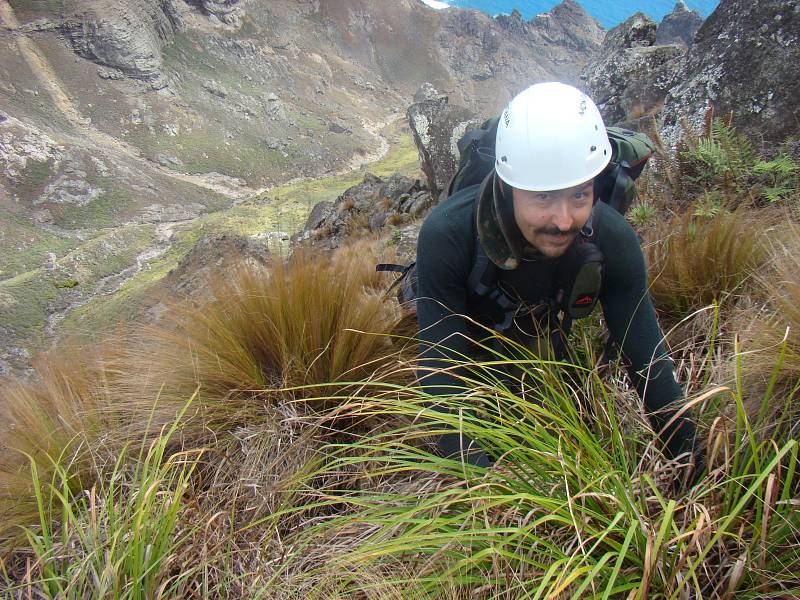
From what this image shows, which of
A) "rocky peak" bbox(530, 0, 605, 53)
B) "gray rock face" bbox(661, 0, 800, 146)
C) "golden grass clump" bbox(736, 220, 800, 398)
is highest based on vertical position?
"rocky peak" bbox(530, 0, 605, 53)

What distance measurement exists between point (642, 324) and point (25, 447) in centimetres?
265

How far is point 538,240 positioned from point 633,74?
28.7ft

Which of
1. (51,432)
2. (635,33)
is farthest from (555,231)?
(635,33)

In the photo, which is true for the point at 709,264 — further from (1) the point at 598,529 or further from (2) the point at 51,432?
(2) the point at 51,432

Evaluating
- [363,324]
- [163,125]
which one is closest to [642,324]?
[363,324]

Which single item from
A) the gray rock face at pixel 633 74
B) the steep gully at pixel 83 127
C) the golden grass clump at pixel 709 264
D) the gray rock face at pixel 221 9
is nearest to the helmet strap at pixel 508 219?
the golden grass clump at pixel 709 264

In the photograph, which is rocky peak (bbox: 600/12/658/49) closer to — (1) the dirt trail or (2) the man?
(2) the man

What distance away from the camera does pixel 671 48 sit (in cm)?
914

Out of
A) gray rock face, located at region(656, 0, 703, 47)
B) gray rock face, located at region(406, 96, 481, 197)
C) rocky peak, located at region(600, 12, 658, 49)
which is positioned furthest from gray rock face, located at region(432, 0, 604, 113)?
rocky peak, located at region(600, 12, 658, 49)

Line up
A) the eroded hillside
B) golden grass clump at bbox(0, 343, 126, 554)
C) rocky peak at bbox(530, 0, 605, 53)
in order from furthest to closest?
rocky peak at bbox(530, 0, 605, 53) < the eroded hillside < golden grass clump at bbox(0, 343, 126, 554)

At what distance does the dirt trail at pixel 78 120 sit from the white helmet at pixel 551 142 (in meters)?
75.2

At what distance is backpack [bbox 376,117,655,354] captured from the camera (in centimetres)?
189

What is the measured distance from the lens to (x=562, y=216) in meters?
1.78

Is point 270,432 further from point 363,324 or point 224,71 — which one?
point 224,71
